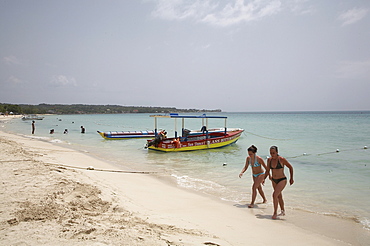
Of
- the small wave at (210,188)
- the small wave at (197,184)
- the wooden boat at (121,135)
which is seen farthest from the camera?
the wooden boat at (121,135)

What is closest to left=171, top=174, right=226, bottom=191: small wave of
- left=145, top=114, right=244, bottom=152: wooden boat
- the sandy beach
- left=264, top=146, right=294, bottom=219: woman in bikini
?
the sandy beach

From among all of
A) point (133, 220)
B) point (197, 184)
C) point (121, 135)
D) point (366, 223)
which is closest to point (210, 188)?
point (197, 184)

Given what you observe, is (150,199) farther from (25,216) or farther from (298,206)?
(298,206)

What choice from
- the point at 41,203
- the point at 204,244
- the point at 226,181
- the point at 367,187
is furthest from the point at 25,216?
the point at 367,187

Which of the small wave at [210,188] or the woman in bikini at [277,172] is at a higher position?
the woman in bikini at [277,172]

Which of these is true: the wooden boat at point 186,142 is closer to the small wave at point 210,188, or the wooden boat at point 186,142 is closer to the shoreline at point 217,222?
the small wave at point 210,188

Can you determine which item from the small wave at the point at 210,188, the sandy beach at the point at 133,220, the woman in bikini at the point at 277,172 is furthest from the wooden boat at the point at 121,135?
the woman in bikini at the point at 277,172

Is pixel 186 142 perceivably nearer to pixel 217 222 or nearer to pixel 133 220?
pixel 217 222

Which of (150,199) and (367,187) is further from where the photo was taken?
(367,187)

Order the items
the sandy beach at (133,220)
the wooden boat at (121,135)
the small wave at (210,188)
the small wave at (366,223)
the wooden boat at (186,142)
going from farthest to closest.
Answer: the wooden boat at (121,135) → the wooden boat at (186,142) → the small wave at (210,188) → the small wave at (366,223) → the sandy beach at (133,220)

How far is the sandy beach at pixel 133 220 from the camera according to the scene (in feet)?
11.0

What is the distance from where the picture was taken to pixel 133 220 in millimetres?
4145

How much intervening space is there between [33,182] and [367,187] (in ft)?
32.7

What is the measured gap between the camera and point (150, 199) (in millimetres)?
6062
